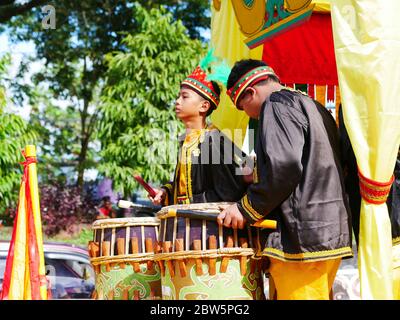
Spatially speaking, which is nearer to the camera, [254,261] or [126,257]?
[254,261]

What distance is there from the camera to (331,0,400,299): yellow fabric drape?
9.22 feet

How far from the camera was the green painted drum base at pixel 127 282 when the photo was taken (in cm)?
366

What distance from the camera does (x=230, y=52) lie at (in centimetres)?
495

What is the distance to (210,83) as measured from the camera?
4.01 metres

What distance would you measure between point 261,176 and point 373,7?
2.88 ft

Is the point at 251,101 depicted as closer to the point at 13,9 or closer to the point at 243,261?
the point at 243,261

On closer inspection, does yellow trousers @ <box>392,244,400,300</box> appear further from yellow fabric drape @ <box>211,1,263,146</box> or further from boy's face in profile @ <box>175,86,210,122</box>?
yellow fabric drape @ <box>211,1,263,146</box>

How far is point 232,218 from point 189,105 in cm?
121

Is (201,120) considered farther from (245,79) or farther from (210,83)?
(245,79)

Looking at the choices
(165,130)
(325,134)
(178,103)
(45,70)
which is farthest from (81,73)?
(325,134)

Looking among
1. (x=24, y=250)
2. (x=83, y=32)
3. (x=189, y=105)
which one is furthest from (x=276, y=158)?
(x=83, y=32)

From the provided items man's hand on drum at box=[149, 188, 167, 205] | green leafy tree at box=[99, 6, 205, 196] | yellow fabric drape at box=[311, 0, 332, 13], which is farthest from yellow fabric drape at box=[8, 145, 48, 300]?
green leafy tree at box=[99, 6, 205, 196]

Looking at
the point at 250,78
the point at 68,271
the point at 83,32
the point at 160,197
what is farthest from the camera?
the point at 83,32

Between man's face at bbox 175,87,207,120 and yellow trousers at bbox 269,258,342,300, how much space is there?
1.31 m
